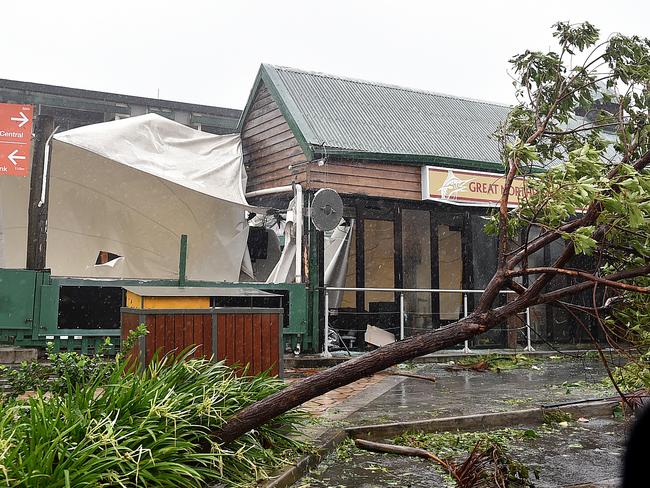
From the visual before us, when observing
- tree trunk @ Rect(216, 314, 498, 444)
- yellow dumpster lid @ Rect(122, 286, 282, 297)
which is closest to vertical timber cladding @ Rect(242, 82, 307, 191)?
yellow dumpster lid @ Rect(122, 286, 282, 297)

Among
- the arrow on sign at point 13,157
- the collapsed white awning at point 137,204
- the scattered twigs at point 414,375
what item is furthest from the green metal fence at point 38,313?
the scattered twigs at point 414,375

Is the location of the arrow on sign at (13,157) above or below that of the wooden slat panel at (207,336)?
above

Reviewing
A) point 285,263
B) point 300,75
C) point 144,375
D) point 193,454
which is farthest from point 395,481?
point 300,75

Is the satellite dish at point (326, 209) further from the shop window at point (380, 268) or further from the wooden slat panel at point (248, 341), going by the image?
the wooden slat panel at point (248, 341)

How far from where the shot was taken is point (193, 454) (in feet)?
13.8

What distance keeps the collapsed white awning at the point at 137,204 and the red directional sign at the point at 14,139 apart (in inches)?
21.6

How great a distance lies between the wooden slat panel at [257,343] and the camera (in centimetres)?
651

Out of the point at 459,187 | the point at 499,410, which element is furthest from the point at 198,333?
the point at 459,187

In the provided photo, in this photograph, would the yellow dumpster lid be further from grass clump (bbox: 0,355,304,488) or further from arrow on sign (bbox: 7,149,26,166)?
arrow on sign (bbox: 7,149,26,166)

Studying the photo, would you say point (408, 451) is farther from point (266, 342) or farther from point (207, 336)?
point (207, 336)

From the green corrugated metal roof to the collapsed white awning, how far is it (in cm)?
200

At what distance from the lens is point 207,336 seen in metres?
6.23

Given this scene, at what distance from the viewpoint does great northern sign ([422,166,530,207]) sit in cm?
1351

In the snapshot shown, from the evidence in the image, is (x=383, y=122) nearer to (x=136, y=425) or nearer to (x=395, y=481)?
(x=395, y=481)
